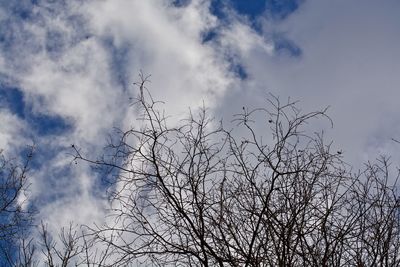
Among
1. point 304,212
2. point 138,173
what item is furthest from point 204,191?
point 304,212

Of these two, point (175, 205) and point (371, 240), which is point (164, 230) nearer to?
point (175, 205)

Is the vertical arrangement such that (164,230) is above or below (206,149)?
below

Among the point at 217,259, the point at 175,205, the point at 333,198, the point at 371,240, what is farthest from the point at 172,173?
the point at 371,240

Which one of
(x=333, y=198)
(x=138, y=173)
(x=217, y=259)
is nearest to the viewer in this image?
(x=217, y=259)

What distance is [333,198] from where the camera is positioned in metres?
4.54

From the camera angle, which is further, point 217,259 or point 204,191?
point 204,191

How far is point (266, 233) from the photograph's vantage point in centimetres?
409

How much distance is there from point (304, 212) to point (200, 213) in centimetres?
98

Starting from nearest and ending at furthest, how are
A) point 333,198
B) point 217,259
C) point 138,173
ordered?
1. point 217,259
2. point 138,173
3. point 333,198

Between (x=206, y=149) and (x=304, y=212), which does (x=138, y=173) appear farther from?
(x=304, y=212)

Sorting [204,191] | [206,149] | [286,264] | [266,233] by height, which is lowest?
[286,264]

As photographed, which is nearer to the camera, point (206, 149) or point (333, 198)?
point (206, 149)

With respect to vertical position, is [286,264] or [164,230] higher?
[164,230]

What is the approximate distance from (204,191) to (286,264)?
947 millimetres
